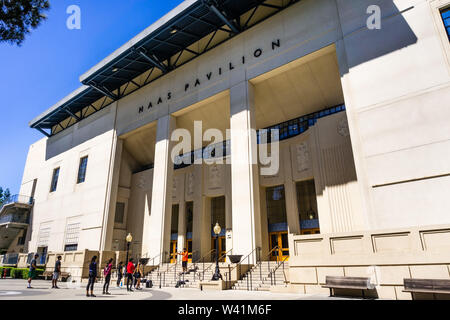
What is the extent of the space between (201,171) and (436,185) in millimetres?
18463

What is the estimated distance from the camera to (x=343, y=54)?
16406mm

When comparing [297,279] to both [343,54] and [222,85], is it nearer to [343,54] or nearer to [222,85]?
[343,54]

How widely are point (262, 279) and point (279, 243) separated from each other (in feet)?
28.0

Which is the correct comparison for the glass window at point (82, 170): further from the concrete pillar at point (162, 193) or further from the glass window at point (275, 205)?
the glass window at point (275, 205)

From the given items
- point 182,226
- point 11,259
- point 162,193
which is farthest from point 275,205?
point 11,259

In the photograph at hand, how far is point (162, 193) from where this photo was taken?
2323 cm

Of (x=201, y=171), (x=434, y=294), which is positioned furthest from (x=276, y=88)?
(x=434, y=294)

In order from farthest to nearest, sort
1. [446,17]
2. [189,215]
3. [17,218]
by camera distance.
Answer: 1. [17,218]
2. [189,215]
3. [446,17]

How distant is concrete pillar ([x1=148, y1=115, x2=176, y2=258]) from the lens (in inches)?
869

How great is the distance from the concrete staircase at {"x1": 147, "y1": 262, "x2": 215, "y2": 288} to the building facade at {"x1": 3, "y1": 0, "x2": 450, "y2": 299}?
5.21 feet

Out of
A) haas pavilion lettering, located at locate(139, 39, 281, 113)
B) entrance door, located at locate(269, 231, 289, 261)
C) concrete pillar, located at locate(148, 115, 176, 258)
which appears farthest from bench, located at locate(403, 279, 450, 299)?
concrete pillar, located at locate(148, 115, 176, 258)

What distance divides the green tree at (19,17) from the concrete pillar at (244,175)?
39.9 ft

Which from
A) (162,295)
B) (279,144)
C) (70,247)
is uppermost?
(279,144)

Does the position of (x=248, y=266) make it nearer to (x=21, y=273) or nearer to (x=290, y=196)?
(x=290, y=196)
